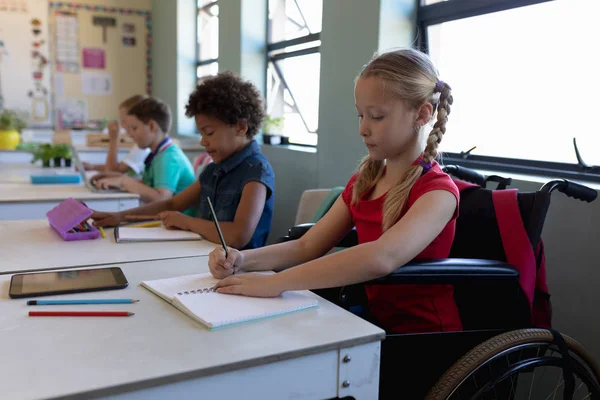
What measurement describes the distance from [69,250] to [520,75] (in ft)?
5.26

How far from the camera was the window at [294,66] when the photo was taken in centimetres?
329

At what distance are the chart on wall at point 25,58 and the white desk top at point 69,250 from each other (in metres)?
4.44

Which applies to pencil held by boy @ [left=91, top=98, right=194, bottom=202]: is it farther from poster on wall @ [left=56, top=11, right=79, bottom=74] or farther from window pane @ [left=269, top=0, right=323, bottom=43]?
poster on wall @ [left=56, top=11, right=79, bottom=74]

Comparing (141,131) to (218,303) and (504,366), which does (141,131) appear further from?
(504,366)

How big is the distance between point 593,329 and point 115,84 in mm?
5412

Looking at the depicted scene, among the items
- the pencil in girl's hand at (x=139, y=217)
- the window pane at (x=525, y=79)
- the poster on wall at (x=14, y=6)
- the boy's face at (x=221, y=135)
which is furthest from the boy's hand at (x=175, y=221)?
the poster on wall at (x=14, y=6)

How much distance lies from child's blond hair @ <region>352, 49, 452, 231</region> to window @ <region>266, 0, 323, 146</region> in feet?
5.95

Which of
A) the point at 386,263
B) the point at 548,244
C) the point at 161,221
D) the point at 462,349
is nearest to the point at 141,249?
the point at 161,221

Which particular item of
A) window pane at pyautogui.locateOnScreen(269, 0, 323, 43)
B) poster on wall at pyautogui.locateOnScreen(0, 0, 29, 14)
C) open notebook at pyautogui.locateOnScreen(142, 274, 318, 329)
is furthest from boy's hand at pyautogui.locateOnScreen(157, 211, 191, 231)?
poster on wall at pyautogui.locateOnScreen(0, 0, 29, 14)

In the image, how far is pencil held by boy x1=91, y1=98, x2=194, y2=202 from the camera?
2541 mm

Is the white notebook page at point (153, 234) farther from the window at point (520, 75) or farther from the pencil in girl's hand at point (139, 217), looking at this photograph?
the window at point (520, 75)

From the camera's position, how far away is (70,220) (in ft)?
5.27

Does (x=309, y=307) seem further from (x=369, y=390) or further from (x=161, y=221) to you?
(x=161, y=221)

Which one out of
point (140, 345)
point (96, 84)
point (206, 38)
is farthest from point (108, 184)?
point (96, 84)
